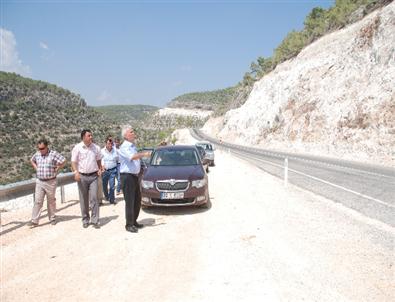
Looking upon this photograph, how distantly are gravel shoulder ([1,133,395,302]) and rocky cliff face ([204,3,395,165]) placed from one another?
1944 centimetres

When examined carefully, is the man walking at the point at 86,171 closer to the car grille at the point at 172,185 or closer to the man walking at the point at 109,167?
the car grille at the point at 172,185

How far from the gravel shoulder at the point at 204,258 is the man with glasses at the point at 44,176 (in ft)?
1.01

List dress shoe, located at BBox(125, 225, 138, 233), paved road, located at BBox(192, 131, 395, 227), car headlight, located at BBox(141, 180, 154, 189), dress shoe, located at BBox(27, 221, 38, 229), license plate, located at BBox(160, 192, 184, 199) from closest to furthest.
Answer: dress shoe, located at BBox(125, 225, 138, 233)
dress shoe, located at BBox(27, 221, 38, 229)
license plate, located at BBox(160, 192, 184, 199)
car headlight, located at BBox(141, 180, 154, 189)
paved road, located at BBox(192, 131, 395, 227)

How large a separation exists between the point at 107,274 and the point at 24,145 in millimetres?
65774

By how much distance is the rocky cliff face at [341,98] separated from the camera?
93.9 feet

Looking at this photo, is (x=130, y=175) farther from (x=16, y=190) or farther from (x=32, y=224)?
(x=16, y=190)

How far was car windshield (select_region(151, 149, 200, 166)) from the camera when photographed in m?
9.94

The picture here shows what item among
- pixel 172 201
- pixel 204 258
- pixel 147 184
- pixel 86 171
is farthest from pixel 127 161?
pixel 204 258

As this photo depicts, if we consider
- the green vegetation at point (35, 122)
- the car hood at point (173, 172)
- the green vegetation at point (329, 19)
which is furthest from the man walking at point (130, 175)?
the green vegetation at point (35, 122)

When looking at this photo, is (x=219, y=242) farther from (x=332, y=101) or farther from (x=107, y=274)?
(x=332, y=101)

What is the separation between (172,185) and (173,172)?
499 millimetres

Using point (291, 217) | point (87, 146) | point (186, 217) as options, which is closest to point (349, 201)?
point (291, 217)

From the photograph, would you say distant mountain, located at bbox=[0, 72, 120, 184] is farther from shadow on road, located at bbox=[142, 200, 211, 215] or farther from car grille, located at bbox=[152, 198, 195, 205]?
car grille, located at bbox=[152, 198, 195, 205]

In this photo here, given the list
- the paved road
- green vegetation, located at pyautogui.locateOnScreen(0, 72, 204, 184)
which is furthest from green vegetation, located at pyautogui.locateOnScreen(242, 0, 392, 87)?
green vegetation, located at pyautogui.locateOnScreen(0, 72, 204, 184)
